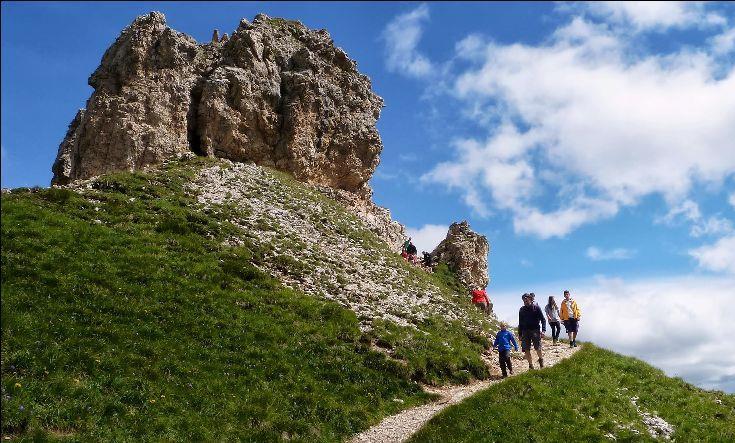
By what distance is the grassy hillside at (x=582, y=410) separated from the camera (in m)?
20.9

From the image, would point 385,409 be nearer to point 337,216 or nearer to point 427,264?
point 337,216

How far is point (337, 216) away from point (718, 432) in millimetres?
33952

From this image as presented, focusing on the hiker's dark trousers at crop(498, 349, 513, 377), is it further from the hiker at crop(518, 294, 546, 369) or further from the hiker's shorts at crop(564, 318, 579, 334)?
the hiker's shorts at crop(564, 318, 579, 334)

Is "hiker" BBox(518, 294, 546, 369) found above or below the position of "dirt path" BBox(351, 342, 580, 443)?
above

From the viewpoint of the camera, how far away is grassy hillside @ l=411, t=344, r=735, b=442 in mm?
20875

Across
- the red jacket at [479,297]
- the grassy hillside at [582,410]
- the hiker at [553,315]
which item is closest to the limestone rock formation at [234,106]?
the red jacket at [479,297]

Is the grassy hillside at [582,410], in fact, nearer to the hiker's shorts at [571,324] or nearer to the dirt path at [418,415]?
the dirt path at [418,415]

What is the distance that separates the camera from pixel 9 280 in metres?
23.0

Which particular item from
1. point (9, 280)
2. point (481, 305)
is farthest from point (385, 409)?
point (481, 305)

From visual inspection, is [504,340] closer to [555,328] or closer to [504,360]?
[504,360]

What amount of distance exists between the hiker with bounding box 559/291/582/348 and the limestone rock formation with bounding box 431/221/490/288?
17.9 metres

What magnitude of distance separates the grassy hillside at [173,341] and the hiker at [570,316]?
267 inches

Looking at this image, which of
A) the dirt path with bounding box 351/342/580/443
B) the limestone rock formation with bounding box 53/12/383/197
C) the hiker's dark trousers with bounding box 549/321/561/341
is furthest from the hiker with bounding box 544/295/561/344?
the limestone rock formation with bounding box 53/12/383/197

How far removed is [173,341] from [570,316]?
26.8 meters
